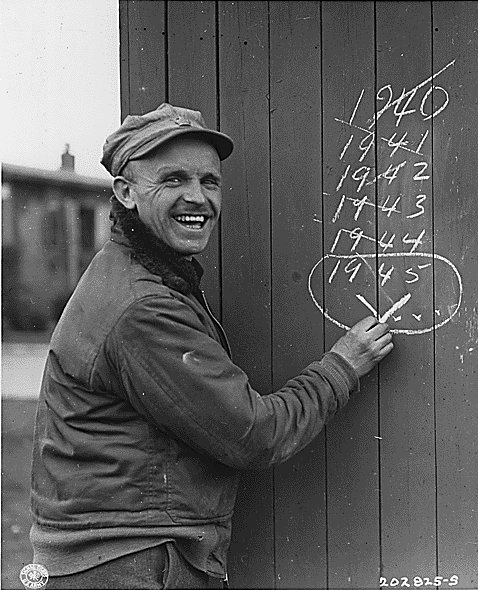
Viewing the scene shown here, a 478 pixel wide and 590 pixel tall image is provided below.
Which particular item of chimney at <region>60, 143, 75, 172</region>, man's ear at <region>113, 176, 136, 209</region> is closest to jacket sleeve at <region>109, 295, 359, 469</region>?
man's ear at <region>113, 176, 136, 209</region>

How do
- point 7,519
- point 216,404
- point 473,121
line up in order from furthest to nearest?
point 7,519
point 473,121
point 216,404

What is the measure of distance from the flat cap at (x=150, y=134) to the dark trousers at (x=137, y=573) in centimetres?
103

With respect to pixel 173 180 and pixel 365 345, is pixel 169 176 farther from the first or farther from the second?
pixel 365 345

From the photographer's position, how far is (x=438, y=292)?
10.1 feet

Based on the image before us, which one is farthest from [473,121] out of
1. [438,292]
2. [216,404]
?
[216,404]

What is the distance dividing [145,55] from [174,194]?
0.75 metres

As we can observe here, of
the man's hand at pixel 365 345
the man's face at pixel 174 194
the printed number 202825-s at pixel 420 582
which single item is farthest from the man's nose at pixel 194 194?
the printed number 202825-s at pixel 420 582

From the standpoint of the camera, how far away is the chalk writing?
3082mm

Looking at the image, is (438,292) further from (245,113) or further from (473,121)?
(245,113)

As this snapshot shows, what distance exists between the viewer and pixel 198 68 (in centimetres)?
327

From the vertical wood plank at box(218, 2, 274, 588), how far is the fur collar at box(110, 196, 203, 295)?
18.1 inches

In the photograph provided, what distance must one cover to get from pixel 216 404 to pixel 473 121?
3.95 feet

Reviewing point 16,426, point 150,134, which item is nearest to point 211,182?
point 150,134

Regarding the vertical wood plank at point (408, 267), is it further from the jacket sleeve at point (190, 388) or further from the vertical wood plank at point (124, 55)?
the vertical wood plank at point (124, 55)
